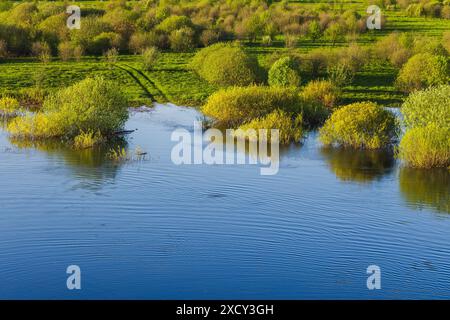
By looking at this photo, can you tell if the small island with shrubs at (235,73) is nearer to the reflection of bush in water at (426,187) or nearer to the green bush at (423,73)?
the green bush at (423,73)

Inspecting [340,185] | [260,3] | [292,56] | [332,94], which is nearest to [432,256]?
[340,185]

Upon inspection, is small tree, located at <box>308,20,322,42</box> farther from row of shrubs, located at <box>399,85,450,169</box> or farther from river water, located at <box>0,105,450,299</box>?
river water, located at <box>0,105,450,299</box>

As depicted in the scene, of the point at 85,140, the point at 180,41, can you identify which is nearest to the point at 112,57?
the point at 180,41

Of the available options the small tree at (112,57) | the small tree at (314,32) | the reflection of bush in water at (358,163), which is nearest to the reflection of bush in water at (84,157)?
the reflection of bush in water at (358,163)

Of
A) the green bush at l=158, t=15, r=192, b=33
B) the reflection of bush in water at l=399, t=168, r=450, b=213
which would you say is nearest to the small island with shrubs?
the green bush at l=158, t=15, r=192, b=33

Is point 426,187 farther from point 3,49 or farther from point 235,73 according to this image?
point 3,49
